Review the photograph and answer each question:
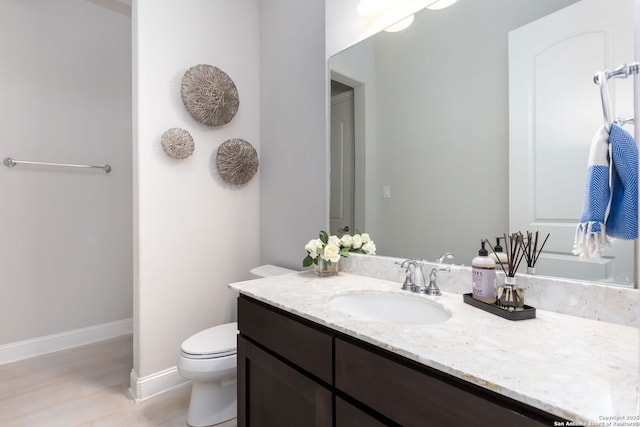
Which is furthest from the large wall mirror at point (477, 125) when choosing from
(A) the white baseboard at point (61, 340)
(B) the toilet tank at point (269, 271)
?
(A) the white baseboard at point (61, 340)

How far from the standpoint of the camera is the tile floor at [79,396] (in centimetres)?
162

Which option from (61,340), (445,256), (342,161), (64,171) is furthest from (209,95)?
(61,340)

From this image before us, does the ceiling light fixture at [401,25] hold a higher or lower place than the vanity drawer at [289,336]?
higher

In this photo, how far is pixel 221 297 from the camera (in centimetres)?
217

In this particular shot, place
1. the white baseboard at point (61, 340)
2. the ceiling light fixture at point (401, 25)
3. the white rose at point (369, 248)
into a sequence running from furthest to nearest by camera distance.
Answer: the white baseboard at point (61, 340) < the white rose at point (369, 248) < the ceiling light fixture at point (401, 25)

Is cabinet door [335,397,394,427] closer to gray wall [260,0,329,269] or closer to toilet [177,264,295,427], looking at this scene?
toilet [177,264,295,427]

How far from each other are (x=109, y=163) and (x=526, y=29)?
2951 mm

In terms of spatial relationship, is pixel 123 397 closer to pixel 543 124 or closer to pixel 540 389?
pixel 540 389

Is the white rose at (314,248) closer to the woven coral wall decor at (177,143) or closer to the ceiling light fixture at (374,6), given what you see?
the woven coral wall decor at (177,143)

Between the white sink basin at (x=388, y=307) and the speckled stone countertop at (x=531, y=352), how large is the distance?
7 cm

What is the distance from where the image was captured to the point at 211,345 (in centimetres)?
158

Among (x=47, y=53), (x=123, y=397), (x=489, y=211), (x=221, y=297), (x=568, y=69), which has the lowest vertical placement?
(x=123, y=397)

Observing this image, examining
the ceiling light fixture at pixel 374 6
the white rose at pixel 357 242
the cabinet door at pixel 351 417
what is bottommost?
the cabinet door at pixel 351 417

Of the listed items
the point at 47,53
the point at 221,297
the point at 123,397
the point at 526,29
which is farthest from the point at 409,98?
the point at 47,53
